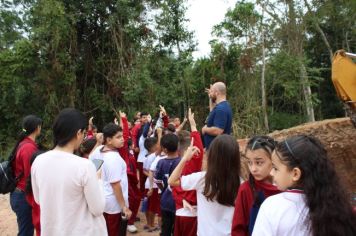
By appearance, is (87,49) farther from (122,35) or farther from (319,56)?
(319,56)

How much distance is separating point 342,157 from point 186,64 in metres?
11.1

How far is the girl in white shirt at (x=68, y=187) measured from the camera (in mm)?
2494

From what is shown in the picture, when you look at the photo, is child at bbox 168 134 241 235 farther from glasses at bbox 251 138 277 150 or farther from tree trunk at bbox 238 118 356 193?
tree trunk at bbox 238 118 356 193

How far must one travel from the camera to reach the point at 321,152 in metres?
1.82

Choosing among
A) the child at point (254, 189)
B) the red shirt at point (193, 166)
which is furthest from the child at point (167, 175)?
the child at point (254, 189)

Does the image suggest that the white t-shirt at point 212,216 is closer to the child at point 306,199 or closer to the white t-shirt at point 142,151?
the child at point 306,199

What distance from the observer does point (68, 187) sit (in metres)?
2.50

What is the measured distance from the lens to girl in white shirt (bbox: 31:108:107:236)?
8.18 ft

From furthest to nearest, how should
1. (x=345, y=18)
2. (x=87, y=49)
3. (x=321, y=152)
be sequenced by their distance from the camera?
(x=345, y=18) < (x=87, y=49) < (x=321, y=152)

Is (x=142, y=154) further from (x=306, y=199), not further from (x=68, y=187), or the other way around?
(x=306, y=199)

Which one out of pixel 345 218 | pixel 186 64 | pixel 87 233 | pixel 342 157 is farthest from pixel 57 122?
pixel 186 64

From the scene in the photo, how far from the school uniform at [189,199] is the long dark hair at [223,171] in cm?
59

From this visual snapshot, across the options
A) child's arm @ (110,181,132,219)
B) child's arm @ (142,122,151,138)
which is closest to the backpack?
child's arm @ (110,181,132,219)

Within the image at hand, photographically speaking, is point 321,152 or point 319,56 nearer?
point 321,152
